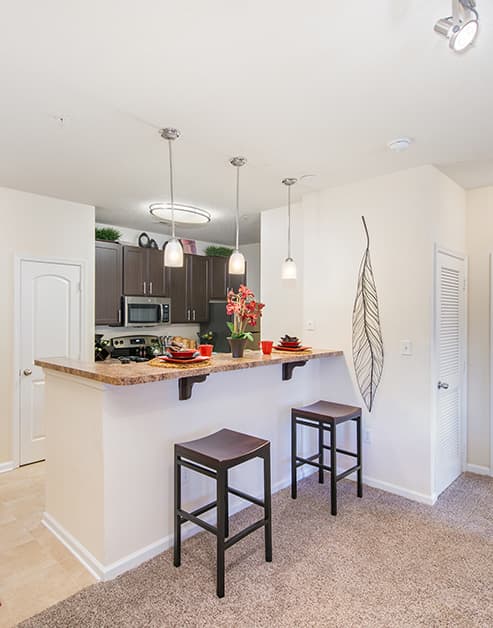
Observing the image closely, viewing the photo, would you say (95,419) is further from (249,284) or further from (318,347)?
(249,284)

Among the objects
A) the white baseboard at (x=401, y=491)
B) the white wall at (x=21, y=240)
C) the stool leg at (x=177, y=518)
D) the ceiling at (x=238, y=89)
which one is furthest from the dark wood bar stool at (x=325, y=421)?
the white wall at (x=21, y=240)

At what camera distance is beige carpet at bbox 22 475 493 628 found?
6.16ft

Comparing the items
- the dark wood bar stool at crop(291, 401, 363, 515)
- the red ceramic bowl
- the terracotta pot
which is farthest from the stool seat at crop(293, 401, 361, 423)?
the red ceramic bowl

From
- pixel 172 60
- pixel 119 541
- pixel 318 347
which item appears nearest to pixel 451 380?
pixel 318 347

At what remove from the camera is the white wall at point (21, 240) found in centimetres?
369

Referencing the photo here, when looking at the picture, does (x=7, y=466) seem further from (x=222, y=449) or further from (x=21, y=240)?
(x=222, y=449)

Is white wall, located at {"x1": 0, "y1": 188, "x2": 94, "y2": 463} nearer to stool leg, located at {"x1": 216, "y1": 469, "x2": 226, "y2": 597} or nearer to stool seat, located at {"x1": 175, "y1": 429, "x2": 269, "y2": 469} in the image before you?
stool seat, located at {"x1": 175, "y1": 429, "x2": 269, "y2": 469}

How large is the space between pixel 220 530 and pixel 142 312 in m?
3.30

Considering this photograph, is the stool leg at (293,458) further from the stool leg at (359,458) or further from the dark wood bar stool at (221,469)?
the dark wood bar stool at (221,469)

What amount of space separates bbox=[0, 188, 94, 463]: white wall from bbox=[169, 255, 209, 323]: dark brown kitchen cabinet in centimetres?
138

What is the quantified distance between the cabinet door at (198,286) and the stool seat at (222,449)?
3155 millimetres

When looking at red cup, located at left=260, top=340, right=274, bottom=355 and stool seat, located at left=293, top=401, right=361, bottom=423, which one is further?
red cup, located at left=260, top=340, right=274, bottom=355

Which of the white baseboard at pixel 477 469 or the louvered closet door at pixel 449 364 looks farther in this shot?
the white baseboard at pixel 477 469

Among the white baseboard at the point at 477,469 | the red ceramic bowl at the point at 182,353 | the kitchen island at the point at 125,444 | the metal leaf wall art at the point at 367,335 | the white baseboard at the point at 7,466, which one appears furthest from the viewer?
the white baseboard at the point at 7,466
